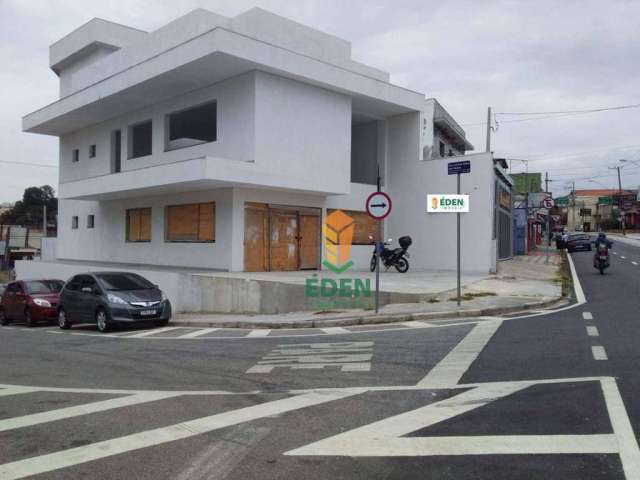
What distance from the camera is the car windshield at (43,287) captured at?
20172 mm

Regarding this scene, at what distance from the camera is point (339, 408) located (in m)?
6.19

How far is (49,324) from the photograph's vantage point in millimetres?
20422

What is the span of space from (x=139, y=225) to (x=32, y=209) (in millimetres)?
74953

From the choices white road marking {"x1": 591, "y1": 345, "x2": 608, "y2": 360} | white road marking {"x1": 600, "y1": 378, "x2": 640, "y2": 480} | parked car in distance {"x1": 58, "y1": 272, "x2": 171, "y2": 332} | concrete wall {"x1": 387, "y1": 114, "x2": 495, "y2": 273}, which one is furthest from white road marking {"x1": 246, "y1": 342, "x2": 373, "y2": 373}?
concrete wall {"x1": 387, "y1": 114, "x2": 495, "y2": 273}

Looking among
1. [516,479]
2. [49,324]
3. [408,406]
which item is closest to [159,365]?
[408,406]

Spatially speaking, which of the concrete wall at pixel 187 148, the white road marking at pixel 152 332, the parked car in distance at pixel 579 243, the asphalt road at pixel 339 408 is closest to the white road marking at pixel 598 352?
the asphalt road at pixel 339 408

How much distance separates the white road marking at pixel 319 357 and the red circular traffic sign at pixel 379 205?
13.3 ft

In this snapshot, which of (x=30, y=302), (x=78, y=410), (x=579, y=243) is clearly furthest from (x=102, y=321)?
(x=579, y=243)

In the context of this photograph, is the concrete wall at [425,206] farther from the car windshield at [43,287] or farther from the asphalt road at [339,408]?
the car windshield at [43,287]

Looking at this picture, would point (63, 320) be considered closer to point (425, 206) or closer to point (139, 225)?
point (139, 225)

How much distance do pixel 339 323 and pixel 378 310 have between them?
1.33 meters

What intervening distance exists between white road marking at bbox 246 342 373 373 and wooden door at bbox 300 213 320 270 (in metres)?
12.7

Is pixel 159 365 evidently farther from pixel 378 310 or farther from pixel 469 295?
pixel 469 295

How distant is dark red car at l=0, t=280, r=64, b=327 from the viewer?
19.4 metres
